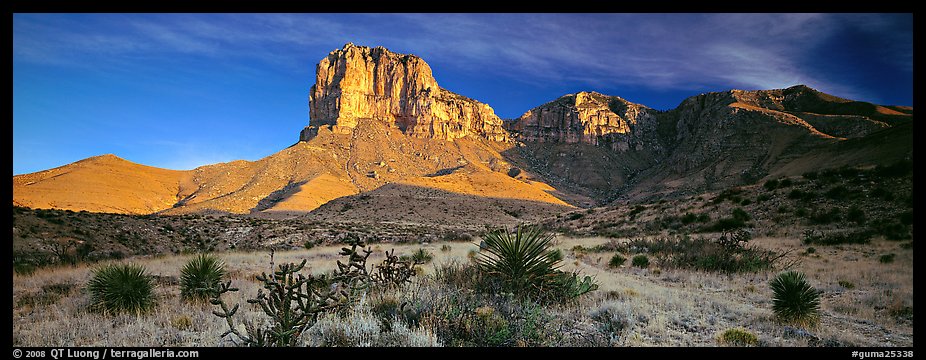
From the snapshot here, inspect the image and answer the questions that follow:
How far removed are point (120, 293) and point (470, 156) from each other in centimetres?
11514

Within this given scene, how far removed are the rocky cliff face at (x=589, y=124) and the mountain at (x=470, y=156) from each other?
575mm

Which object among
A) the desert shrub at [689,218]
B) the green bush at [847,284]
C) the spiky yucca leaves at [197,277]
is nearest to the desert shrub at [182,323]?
the spiky yucca leaves at [197,277]

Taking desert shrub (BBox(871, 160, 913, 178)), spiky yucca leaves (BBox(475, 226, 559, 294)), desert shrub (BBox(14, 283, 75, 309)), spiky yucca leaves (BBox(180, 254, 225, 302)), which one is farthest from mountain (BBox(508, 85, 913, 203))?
desert shrub (BBox(14, 283, 75, 309))

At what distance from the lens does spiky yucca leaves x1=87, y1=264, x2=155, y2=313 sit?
6.19 meters

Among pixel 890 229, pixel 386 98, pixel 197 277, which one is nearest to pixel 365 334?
pixel 197 277

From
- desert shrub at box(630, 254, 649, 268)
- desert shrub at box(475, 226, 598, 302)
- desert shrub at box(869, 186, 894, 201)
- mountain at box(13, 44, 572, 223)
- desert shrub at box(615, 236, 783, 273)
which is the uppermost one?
mountain at box(13, 44, 572, 223)

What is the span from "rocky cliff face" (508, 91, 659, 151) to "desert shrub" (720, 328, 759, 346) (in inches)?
5601

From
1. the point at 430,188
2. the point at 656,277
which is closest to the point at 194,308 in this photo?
the point at 656,277

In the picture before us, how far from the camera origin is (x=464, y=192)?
83.6m

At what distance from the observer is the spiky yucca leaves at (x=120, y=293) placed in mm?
6191

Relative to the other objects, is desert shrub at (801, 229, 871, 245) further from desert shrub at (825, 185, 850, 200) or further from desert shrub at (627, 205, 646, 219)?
desert shrub at (627, 205, 646, 219)

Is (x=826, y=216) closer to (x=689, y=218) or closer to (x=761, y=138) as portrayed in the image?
(x=689, y=218)

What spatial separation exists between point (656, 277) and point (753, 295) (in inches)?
107
